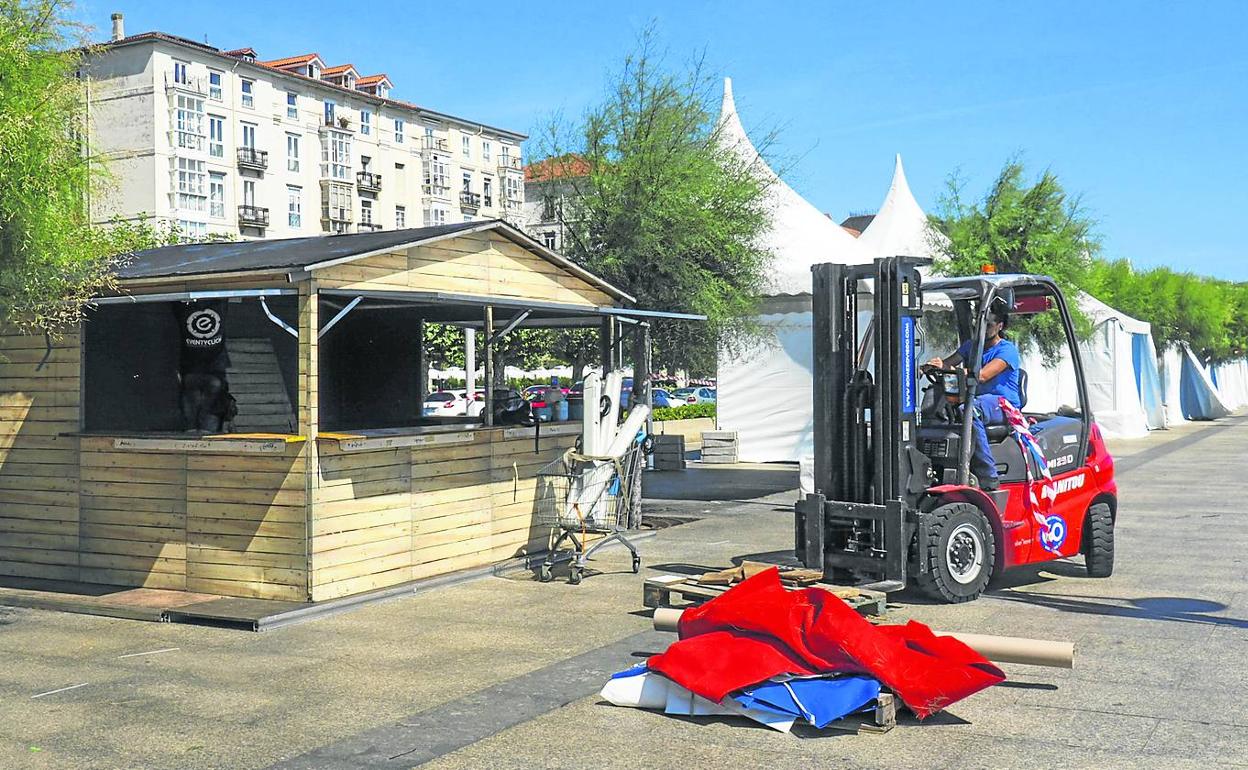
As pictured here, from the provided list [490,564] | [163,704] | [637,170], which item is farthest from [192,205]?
[163,704]

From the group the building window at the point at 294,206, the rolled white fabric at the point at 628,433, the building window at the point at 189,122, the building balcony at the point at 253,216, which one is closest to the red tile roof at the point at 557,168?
the rolled white fabric at the point at 628,433

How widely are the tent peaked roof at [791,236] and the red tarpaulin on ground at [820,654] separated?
12.4 metres

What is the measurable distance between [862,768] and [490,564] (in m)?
6.41

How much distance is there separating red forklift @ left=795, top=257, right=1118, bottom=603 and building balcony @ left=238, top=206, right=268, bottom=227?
63585 millimetres

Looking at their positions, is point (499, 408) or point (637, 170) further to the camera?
point (637, 170)

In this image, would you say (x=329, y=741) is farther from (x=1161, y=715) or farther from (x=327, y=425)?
(x=327, y=425)

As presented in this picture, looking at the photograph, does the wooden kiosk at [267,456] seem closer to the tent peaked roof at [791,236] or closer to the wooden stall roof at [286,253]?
the wooden stall roof at [286,253]

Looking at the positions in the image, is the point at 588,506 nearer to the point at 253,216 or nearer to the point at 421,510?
the point at 421,510

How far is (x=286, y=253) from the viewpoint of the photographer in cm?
1048

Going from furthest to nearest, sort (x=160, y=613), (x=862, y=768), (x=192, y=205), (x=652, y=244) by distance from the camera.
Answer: (x=192, y=205) → (x=652, y=244) → (x=160, y=613) → (x=862, y=768)

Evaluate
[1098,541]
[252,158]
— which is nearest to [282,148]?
[252,158]

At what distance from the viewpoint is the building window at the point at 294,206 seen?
7312cm

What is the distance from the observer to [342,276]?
10023mm

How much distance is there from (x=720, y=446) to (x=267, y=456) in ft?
47.6
